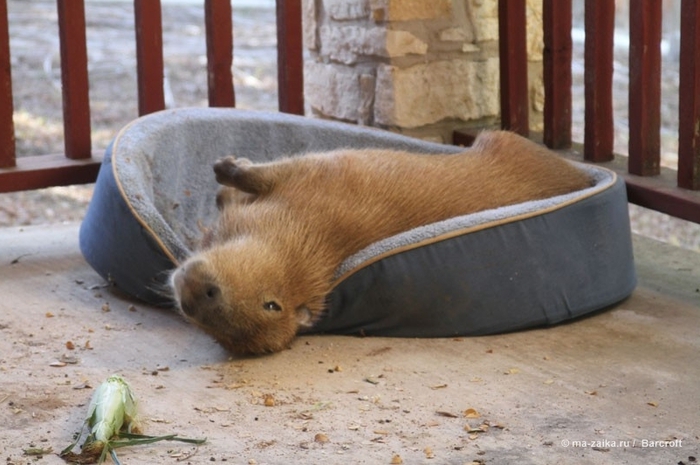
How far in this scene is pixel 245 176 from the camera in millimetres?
3797

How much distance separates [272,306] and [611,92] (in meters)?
2.13

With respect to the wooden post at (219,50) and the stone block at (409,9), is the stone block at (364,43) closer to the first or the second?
the stone block at (409,9)

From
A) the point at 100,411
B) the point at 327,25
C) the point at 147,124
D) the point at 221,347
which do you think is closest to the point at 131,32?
the point at 327,25

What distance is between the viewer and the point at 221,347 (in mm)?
3449

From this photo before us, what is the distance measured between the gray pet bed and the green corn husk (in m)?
0.93

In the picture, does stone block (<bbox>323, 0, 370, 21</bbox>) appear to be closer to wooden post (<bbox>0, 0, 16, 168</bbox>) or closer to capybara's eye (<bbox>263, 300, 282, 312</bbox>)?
wooden post (<bbox>0, 0, 16, 168</bbox>)

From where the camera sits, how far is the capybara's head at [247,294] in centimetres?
313

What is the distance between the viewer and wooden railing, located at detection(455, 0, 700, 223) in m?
4.09

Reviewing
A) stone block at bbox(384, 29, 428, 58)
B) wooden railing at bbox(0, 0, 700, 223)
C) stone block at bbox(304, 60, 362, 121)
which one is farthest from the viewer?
stone block at bbox(304, 60, 362, 121)

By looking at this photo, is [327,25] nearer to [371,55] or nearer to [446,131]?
[371,55]

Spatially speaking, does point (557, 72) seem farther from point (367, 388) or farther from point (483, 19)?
point (367, 388)

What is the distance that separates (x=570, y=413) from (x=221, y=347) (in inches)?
45.4

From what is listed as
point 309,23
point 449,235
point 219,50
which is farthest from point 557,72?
point 449,235

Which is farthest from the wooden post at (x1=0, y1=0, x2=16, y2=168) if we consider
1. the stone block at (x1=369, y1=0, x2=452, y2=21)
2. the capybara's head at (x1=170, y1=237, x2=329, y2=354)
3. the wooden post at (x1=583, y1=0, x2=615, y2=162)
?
the wooden post at (x1=583, y1=0, x2=615, y2=162)
